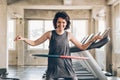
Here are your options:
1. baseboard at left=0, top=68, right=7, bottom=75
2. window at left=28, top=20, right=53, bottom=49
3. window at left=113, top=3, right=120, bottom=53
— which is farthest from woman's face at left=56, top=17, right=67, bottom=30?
window at left=28, top=20, right=53, bottom=49

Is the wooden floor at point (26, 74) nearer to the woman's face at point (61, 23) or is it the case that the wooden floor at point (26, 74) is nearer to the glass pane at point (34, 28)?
the glass pane at point (34, 28)

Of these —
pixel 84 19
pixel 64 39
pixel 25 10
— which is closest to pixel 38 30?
pixel 25 10

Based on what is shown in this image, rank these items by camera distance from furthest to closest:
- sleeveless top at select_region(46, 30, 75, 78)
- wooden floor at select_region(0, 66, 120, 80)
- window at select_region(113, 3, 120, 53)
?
1. window at select_region(113, 3, 120, 53)
2. wooden floor at select_region(0, 66, 120, 80)
3. sleeveless top at select_region(46, 30, 75, 78)

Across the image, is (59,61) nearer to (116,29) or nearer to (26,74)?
(26,74)

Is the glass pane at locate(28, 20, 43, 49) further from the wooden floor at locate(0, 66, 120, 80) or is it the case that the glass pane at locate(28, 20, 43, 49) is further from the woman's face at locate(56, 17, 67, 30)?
the woman's face at locate(56, 17, 67, 30)

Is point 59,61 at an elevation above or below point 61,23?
below

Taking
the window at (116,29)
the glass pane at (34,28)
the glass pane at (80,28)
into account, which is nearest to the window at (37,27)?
the glass pane at (34,28)

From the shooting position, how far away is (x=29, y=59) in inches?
544

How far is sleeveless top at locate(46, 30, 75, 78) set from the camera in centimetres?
242

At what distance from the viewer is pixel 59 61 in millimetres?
2420

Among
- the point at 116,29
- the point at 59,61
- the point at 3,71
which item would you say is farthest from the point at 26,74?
the point at 59,61

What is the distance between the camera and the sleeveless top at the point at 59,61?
242cm

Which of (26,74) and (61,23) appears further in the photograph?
(26,74)

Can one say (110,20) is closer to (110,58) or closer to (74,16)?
(110,58)
